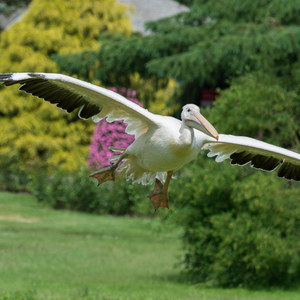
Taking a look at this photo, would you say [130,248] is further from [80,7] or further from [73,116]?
[80,7]

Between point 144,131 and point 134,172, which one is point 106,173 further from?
point 144,131

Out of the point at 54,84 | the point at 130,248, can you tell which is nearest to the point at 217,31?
the point at 130,248

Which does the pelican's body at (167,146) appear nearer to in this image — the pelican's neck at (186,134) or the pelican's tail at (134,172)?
the pelican's neck at (186,134)

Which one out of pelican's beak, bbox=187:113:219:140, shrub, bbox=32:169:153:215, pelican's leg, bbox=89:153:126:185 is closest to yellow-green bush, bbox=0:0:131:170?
shrub, bbox=32:169:153:215

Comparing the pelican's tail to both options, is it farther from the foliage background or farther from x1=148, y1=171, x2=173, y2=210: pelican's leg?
the foliage background

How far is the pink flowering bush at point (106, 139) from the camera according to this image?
16.8 m

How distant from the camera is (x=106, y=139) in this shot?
17.3 meters

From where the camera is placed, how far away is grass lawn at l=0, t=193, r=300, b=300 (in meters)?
8.91

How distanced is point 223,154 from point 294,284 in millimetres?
2964

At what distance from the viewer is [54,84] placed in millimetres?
6348

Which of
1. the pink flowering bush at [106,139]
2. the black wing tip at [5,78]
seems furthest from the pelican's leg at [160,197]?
the pink flowering bush at [106,139]

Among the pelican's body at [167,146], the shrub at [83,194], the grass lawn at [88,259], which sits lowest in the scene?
the grass lawn at [88,259]

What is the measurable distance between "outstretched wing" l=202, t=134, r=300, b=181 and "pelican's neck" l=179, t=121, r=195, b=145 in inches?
23.9

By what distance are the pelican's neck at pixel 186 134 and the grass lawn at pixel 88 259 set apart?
2483mm
